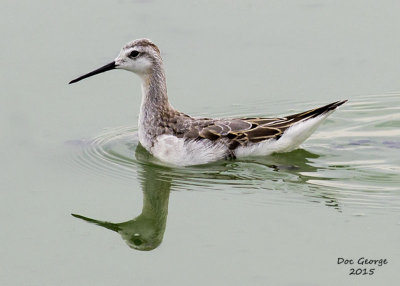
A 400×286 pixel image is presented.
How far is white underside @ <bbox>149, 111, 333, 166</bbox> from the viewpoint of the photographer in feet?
42.0

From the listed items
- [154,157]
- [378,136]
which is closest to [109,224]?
[154,157]

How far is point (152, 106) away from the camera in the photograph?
13438mm

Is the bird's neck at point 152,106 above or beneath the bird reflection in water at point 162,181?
above

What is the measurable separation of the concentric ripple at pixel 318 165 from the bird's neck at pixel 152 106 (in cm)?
33

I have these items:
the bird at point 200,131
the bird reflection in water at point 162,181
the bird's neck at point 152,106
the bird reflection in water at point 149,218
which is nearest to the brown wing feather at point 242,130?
the bird at point 200,131

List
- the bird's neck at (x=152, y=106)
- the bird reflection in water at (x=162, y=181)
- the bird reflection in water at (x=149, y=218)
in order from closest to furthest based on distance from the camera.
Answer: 1. the bird reflection in water at (x=149, y=218)
2. the bird reflection in water at (x=162, y=181)
3. the bird's neck at (x=152, y=106)

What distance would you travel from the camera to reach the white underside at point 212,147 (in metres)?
12.8

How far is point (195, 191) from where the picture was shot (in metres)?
12.0

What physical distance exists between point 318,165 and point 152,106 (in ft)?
8.33

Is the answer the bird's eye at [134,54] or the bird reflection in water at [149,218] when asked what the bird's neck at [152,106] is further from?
the bird reflection in water at [149,218]

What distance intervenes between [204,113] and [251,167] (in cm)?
187

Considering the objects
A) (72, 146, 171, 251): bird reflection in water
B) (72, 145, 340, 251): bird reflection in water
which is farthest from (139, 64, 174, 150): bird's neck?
(72, 146, 171, 251): bird reflection in water

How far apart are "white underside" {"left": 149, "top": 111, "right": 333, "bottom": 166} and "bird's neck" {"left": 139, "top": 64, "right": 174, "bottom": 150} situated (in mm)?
338

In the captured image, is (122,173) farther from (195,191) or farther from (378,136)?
(378,136)
